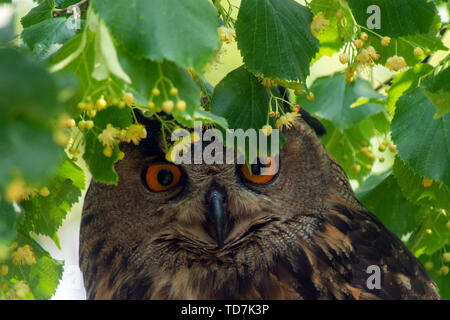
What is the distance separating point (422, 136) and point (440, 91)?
30 centimetres

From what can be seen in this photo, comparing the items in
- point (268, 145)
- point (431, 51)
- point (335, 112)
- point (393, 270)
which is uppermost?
point (431, 51)

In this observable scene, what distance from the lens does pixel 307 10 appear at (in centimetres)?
171

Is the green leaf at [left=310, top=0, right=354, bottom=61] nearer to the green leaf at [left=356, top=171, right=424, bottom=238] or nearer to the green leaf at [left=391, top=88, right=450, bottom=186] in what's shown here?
the green leaf at [left=391, top=88, right=450, bottom=186]

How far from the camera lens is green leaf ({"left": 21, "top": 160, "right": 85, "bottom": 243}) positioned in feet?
5.68

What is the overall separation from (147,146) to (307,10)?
2.86 ft

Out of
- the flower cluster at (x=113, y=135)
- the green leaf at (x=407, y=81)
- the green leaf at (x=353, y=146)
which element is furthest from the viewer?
the green leaf at (x=353, y=146)

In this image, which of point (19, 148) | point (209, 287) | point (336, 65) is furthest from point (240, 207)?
point (19, 148)

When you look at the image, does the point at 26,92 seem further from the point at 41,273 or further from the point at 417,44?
the point at 417,44

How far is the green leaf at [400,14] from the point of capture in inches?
68.2

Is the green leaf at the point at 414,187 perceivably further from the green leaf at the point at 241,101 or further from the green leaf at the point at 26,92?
the green leaf at the point at 26,92

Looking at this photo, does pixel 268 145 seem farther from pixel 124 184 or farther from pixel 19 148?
pixel 19 148

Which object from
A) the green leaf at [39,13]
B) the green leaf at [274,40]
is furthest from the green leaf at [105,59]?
the green leaf at [39,13]

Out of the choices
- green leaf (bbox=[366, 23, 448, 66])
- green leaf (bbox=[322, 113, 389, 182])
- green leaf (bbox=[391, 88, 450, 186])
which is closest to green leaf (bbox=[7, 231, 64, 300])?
green leaf (bbox=[391, 88, 450, 186])
